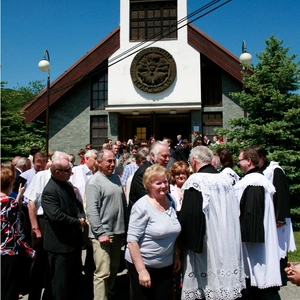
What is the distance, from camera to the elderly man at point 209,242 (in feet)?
11.0

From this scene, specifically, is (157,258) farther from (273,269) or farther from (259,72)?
(259,72)

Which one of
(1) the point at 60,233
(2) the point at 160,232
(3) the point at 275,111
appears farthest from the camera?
(3) the point at 275,111

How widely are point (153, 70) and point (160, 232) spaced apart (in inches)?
576

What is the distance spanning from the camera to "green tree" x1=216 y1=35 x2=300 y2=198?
9906 millimetres

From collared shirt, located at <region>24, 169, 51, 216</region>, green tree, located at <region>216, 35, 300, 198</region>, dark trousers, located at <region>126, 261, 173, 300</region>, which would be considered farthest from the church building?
dark trousers, located at <region>126, 261, 173, 300</region>

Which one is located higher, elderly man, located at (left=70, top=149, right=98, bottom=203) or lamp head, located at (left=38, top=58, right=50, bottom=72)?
lamp head, located at (left=38, top=58, right=50, bottom=72)

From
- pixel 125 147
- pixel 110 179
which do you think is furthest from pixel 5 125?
pixel 110 179

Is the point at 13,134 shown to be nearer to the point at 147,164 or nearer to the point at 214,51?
the point at 214,51

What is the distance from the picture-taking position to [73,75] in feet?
56.1

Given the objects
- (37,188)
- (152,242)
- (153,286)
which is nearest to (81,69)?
(37,188)

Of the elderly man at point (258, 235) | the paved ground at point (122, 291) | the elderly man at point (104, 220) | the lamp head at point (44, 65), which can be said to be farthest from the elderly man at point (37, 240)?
the lamp head at point (44, 65)

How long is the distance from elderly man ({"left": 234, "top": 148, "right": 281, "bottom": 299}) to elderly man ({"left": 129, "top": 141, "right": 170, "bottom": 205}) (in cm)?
111

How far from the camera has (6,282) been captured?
11.3 feet

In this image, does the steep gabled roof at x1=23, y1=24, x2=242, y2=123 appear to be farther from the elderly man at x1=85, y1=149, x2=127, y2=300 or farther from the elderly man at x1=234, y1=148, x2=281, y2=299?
the elderly man at x1=234, y1=148, x2=281, y2=299
